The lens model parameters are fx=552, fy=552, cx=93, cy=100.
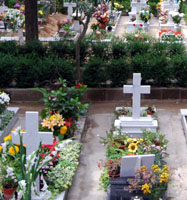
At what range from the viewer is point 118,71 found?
1236 cm

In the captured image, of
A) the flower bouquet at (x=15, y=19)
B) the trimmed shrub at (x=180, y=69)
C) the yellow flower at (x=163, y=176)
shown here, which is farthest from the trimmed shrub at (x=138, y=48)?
the flower bouquet at (x=15, y=19)

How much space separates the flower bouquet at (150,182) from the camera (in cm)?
719

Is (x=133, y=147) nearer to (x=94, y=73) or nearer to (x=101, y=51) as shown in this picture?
(x=94, y=73)

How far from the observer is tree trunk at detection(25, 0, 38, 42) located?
49.4ft

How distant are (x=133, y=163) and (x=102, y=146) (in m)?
2.24

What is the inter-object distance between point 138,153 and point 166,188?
0.98 metres

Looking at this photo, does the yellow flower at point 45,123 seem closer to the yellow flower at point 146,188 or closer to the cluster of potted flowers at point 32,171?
the cluster of potted flowers at point 32,171

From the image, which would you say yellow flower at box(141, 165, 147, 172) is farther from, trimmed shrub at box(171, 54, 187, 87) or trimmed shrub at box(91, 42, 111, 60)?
trimmed shrub at box(91, 42, 111, 60)

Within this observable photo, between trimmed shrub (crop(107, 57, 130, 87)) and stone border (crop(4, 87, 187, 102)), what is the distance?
0.27m

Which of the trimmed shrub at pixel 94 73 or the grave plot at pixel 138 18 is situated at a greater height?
the trimmed shrub at pixel 94 73

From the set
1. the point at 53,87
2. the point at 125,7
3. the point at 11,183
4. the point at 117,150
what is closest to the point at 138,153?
the point at 117,150

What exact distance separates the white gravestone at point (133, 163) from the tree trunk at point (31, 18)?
847 centimetres

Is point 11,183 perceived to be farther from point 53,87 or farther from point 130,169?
Result: point 53,87

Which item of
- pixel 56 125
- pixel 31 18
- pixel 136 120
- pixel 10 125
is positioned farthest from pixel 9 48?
pixel 136 120
